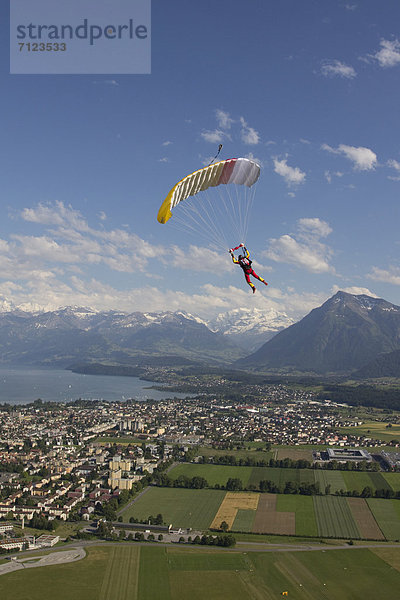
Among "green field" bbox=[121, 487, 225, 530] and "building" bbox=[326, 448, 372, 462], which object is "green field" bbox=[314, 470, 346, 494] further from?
"green field" bbox=[121, 487, 225, 530]

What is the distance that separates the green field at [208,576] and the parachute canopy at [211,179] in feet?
75.8

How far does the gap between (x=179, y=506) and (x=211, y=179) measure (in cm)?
3369

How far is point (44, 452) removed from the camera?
67625 mm

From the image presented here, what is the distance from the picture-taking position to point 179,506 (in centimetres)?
4606

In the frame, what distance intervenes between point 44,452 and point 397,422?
2686 inches

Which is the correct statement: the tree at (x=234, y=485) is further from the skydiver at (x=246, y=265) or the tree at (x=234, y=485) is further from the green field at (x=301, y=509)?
the skydiver at (x=246, y=265)

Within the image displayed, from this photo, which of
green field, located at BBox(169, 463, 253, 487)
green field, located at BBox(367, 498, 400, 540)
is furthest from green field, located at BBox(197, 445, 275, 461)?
green field, located at BBox(367, 498, 400, 540)

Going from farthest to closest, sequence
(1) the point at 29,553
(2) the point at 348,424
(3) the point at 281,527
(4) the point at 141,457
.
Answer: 1. (2) the point at 348,424
2. (4) the point at 141,457
3. (3) the point at 281,527
4. (1) the point at 29,553

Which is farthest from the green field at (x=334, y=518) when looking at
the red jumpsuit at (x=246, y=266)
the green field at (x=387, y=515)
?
the red jumpsuit at (x=246, y=266)

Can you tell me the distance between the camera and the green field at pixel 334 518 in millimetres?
40125

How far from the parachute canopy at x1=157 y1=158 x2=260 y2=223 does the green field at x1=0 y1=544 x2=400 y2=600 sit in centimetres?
2309

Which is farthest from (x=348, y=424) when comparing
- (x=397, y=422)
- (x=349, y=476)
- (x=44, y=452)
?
(x=44, y=452)

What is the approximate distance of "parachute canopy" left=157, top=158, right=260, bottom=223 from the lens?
20531mm

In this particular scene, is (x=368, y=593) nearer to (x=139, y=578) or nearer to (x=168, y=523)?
(x=139, y=578)
